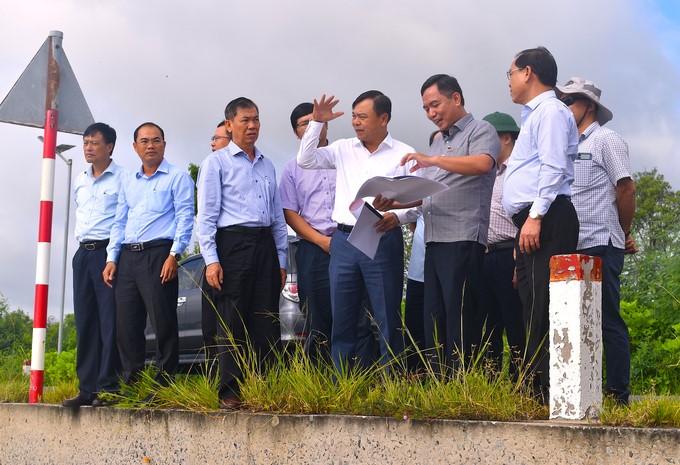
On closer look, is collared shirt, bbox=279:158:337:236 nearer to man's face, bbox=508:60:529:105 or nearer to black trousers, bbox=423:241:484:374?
black trousers, bbox=423:241:484:374

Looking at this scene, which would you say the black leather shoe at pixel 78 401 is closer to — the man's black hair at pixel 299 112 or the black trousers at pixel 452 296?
the man's black hair at pixel 299 112

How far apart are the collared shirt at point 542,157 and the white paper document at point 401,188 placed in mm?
446

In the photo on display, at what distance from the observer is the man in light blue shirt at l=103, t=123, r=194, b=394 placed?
6738mm

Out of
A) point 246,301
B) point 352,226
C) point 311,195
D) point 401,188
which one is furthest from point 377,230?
point 311,195

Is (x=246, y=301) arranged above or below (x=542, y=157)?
below

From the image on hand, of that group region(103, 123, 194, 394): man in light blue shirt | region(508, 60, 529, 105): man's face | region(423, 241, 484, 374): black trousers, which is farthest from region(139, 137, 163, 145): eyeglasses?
region(508, 60, 529, 105): man's face

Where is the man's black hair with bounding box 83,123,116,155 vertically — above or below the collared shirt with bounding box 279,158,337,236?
above

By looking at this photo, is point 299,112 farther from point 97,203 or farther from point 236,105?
point 97,203

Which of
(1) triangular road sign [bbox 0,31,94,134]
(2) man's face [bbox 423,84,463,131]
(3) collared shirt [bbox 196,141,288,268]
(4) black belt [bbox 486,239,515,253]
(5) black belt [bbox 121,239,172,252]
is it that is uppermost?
(1) triangular road sign [bbox 0,31,94,134]

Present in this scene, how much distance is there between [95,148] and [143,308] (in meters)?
1.48

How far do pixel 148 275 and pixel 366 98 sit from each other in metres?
1.97

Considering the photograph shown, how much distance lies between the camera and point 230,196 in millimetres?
6254

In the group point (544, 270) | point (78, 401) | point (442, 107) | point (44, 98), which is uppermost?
point (44, 98)

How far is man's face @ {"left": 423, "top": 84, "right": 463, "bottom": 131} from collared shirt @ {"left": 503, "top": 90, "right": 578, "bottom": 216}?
0.72 meters
